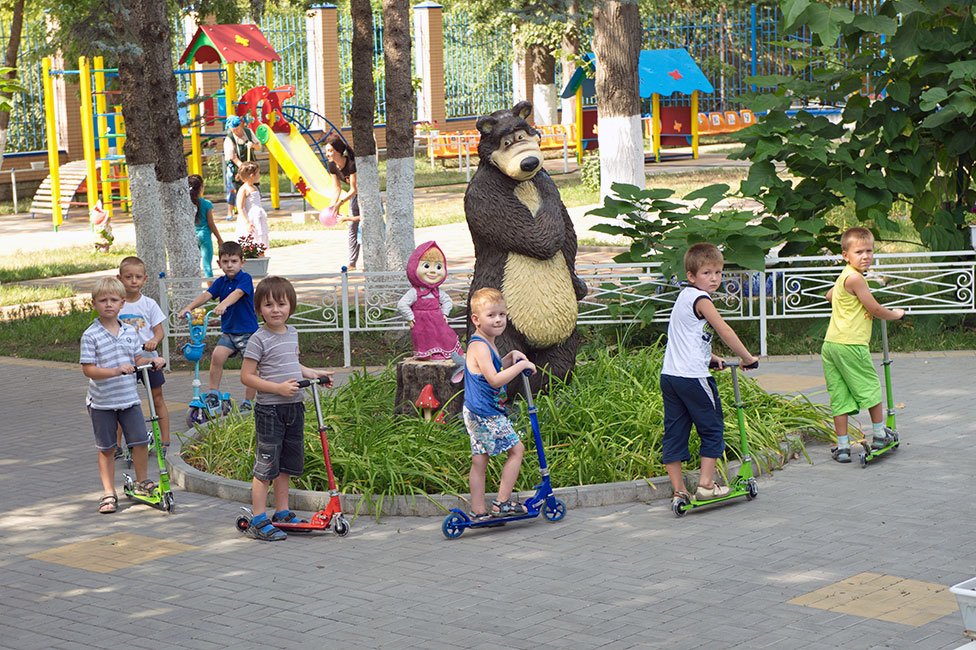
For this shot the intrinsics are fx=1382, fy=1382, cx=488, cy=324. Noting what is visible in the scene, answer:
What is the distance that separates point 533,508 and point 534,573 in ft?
2.63

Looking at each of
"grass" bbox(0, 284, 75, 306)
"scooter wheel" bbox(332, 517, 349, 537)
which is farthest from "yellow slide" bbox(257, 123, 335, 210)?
"scooter wheel" bbox(332, 517, 349, 537)

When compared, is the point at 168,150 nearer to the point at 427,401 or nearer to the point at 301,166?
the point at 427,401

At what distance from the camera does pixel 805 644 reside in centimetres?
543

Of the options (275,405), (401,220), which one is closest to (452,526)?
(275,405)

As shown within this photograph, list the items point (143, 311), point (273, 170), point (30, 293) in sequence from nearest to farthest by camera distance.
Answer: point (143, 311) < point (30, 293) < point (273, 170)

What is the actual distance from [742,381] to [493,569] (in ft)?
11.2

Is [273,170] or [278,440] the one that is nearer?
[278,440]

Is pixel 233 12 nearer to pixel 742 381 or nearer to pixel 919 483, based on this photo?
pixel 742 381

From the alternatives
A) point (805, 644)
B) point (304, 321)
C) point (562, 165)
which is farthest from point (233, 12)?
point (805, 644)

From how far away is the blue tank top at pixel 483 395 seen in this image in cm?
721

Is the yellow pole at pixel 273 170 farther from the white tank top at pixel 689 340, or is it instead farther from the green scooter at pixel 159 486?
the white tank top at pixel 689 340

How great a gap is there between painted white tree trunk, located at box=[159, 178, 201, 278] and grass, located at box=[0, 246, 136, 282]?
18.7 feet

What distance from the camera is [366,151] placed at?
14031 mm

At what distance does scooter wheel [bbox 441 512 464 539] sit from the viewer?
23.5 feet
